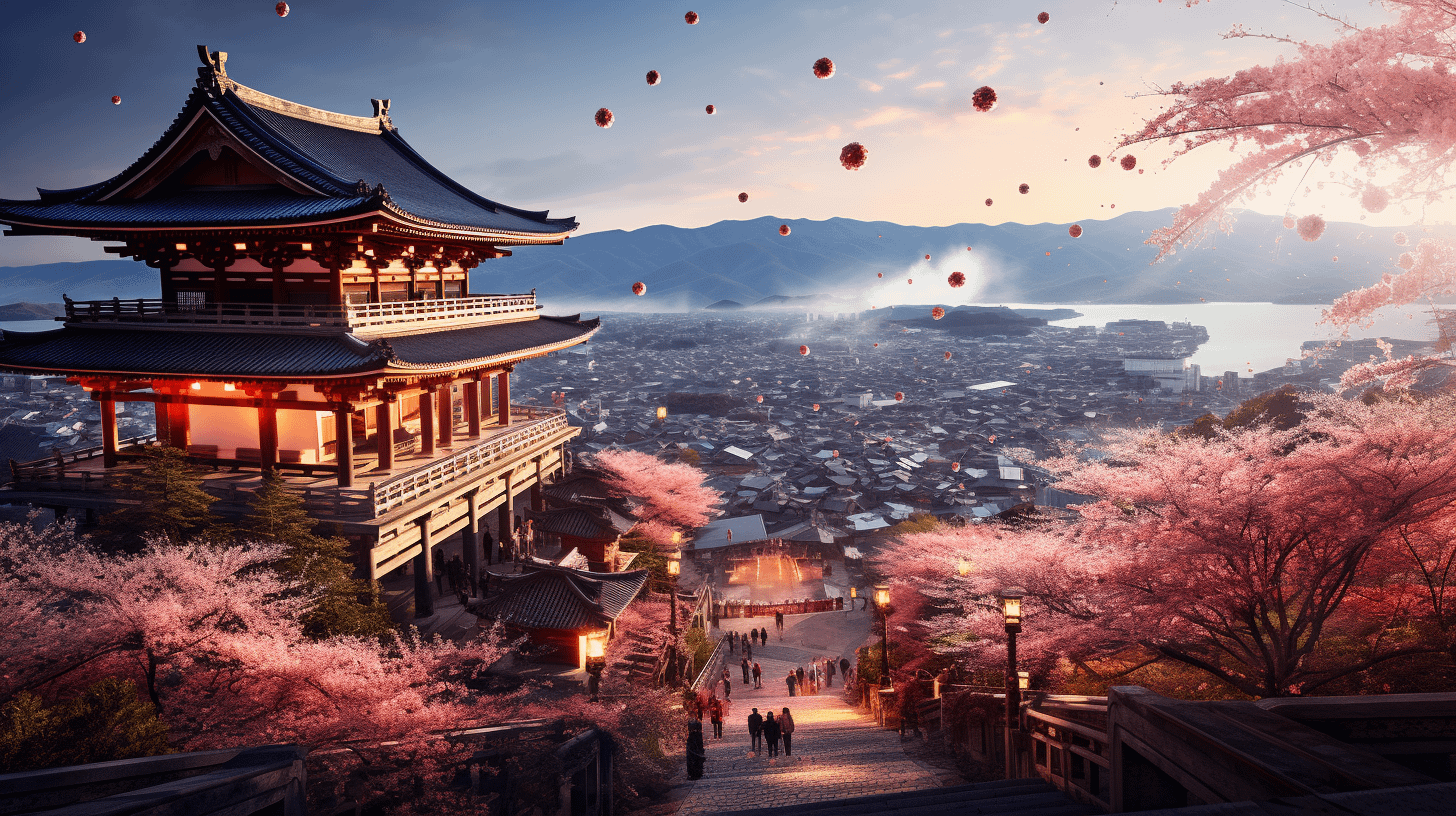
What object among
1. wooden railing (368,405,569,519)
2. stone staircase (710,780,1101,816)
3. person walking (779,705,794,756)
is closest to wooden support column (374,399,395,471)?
wooden railing (368,405,569,519)

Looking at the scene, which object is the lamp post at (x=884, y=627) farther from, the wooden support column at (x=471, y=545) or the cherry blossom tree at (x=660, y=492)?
the wooden support column at (x=471, y=545)

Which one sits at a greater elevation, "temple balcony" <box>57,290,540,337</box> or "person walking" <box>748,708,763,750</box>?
"temple balcony" <box>57,290,540,337</box>

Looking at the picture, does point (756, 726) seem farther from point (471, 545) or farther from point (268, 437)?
point (268, 437)

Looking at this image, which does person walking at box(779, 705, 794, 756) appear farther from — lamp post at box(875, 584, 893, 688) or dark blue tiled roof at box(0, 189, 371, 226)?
dark blue tiled roof at box(0, 189, 371, 226)

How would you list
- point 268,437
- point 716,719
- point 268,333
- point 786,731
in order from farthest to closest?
1. point 716,719
2. point 268,437
3. point 268,333
4. point 786,731

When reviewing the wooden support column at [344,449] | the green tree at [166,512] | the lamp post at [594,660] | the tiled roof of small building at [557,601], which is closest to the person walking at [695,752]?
the lamp post at [594,660]

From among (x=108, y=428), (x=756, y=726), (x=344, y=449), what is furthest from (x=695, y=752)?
(x=108, y=428)
